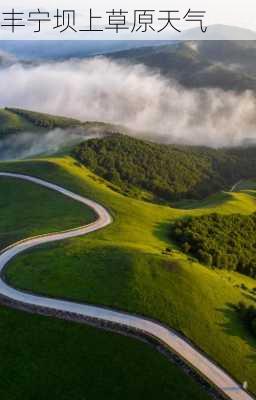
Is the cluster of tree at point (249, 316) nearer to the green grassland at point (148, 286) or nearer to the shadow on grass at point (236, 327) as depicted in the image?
the shadow on grass at point (236, 327)

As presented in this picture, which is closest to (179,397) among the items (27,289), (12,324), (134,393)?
(134,393)

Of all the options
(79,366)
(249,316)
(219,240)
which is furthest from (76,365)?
(219,240)

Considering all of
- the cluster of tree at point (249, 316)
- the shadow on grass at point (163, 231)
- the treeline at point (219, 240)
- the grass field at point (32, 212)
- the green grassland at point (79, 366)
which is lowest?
the treeline at point (219, 240)

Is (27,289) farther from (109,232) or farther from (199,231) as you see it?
(199,231)

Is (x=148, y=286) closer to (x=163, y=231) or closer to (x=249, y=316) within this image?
(x=249, y=316)

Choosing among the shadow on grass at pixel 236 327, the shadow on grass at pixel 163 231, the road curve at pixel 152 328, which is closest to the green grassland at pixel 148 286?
the shadow on grass at pixel 236 327

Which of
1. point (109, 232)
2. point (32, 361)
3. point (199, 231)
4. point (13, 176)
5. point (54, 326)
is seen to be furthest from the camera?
point (13, 176)
